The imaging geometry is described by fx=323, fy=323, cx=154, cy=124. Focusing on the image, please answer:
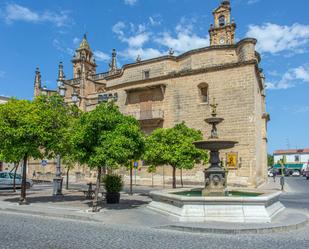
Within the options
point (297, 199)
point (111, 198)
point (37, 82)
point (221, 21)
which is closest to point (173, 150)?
point (111, 198)

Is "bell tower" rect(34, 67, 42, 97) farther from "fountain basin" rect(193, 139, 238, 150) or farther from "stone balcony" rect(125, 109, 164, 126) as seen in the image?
"fountain basin" rect(193, 139, 238, 150)

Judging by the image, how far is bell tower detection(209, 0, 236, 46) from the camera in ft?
142

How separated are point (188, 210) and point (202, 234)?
1519 millimetres

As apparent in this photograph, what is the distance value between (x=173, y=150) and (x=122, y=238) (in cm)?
971

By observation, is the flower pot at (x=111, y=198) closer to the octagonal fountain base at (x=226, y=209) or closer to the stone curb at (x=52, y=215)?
the stone curb at (x=52, y=215)

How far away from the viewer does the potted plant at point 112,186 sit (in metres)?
13.9

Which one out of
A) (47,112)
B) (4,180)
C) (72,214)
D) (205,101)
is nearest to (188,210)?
(72,214)

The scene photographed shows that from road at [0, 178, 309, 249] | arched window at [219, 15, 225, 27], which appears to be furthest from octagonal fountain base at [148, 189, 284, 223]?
arched window at [219, 15, 225, 27]

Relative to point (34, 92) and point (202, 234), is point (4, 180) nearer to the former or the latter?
point (202, 234)

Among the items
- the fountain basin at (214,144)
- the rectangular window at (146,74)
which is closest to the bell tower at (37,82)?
the rectangular window at (146,74)

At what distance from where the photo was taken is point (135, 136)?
12.4 m

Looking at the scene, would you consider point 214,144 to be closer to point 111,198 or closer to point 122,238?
point 111,198

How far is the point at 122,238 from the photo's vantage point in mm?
7539

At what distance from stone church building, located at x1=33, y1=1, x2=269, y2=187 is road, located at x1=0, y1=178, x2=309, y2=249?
46.7 feet
